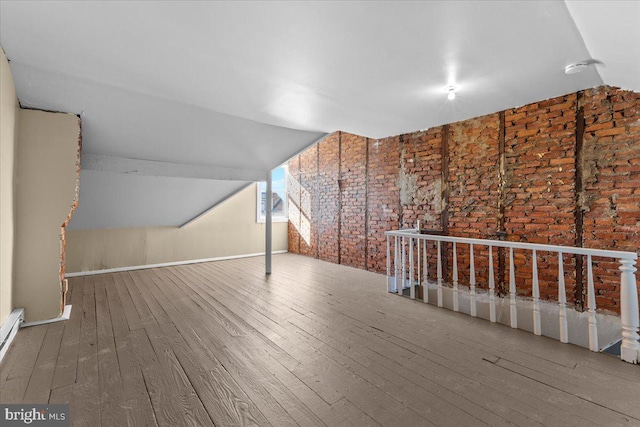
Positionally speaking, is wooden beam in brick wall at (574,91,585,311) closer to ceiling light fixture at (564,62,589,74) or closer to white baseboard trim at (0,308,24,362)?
ceiling light fixture at (564,62,589,74)

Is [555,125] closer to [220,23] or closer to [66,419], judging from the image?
[220,23]

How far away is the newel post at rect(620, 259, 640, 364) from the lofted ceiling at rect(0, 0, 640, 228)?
160cm

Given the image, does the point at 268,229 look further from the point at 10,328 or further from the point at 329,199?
the point at 10,328

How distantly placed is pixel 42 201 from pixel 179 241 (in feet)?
10.7

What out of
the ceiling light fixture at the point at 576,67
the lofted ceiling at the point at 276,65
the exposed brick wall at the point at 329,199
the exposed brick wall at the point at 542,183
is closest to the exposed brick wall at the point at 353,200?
the exposed brick wall at the point at 329,199

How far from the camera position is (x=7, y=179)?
7.83ft

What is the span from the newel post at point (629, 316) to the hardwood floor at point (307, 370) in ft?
0.41

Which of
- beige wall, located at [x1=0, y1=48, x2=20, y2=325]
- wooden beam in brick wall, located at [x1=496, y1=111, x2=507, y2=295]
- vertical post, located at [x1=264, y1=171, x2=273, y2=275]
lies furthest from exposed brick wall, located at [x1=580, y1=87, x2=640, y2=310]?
beige wall, located at [x1=0, y1=48, x2=20, y2=325]

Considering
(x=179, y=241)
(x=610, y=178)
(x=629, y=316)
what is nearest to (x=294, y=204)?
(x=179, y=241)

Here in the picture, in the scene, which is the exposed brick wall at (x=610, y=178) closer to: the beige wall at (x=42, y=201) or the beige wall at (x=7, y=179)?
the beige wall at (x=7, y=179)

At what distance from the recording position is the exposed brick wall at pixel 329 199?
6090 mm

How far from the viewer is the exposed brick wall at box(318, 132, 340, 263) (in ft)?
20.0

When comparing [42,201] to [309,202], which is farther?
[309,202]

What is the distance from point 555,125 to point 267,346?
400 cm
